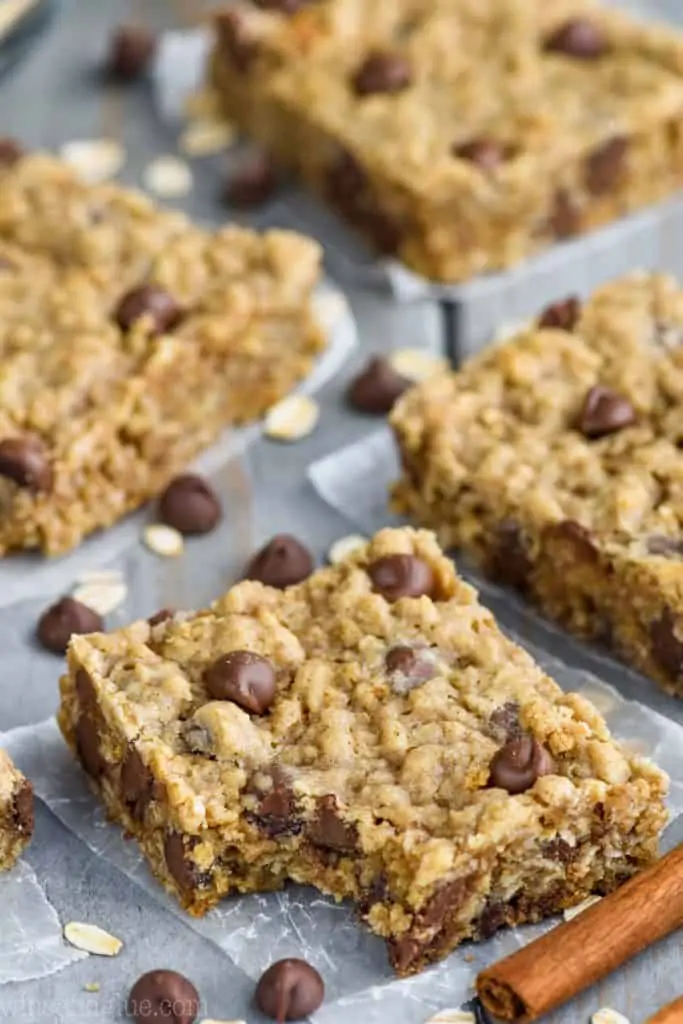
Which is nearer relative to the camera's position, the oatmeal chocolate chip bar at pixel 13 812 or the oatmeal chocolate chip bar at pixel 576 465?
the oatmeal chocolate chip bar at pixel 13 812

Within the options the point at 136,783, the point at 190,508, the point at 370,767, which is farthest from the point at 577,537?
the point at 136,783

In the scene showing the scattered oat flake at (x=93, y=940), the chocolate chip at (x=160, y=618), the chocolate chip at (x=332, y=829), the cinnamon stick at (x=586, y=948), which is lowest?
the cinnamon stick at (x=586, y=948)

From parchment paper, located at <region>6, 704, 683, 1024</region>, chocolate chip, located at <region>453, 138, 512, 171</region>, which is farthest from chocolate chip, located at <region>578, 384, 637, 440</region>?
chocolate chip, located at <region>453, 138, 512, 171</region>

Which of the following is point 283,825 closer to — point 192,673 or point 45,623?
point 192,673

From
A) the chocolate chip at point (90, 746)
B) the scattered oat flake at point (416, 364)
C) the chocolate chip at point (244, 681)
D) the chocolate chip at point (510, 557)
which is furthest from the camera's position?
the scattered oat flake at point (416, 364)

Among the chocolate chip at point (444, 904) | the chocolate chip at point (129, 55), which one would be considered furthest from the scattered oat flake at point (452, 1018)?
the chocolate chip at point (129, 55)

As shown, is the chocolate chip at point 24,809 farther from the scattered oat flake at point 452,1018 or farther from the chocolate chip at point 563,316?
the chocolate chip at point 563,316
